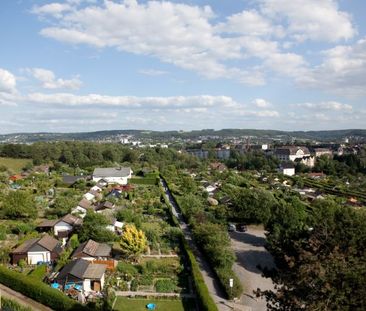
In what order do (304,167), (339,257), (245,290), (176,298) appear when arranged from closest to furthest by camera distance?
(339,257), (176,298), (245,290), (304,167)

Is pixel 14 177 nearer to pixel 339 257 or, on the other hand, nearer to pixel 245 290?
pixel 245 290

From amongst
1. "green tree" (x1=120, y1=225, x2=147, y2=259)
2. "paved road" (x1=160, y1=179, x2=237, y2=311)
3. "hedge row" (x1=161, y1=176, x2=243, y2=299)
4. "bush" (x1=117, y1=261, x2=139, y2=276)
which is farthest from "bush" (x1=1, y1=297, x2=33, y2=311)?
"hedge row" (x1=161, y1=176, x2=243, y2=299)

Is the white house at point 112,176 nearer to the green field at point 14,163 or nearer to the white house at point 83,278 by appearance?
the green field at point 14,163

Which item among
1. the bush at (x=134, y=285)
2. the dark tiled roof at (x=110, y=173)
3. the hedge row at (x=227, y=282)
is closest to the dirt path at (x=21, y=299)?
the bush at (x=134, y=285)

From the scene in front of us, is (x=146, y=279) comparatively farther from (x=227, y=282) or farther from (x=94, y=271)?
(x=227, y=282)

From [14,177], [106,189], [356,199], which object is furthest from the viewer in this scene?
[14,177]

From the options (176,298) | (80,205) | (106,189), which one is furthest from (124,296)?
(106,189)
